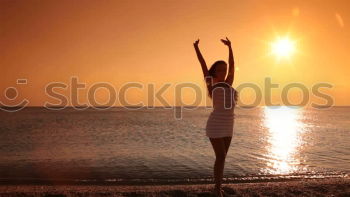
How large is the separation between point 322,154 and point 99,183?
1619 cm

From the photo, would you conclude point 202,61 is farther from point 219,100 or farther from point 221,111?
point 221,111

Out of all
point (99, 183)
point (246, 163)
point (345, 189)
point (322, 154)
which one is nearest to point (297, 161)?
point (246, 163)

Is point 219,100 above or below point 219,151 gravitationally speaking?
above

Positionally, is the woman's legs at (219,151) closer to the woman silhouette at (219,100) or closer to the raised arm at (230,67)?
the woman silhouette at (219,100)

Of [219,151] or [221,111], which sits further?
[219,151]

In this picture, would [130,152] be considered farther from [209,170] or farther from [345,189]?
[345,189]

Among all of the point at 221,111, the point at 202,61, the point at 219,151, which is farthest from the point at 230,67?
the point at 219,151

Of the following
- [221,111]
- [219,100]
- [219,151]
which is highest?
[219,100]

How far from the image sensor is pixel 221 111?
21.1 feet

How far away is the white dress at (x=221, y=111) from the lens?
6.41 m

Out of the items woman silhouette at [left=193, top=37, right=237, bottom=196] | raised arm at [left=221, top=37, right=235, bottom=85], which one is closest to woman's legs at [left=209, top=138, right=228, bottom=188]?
woman silhouette at [left=193, top=37, right=237, bottom=196]

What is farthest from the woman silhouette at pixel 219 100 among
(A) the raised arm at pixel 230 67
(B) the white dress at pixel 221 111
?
(A) the raised arm at pixel 230 67

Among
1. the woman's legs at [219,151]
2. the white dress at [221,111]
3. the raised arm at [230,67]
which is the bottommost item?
the woman's legs at [219,151]

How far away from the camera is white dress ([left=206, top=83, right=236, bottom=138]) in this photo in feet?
21.0
